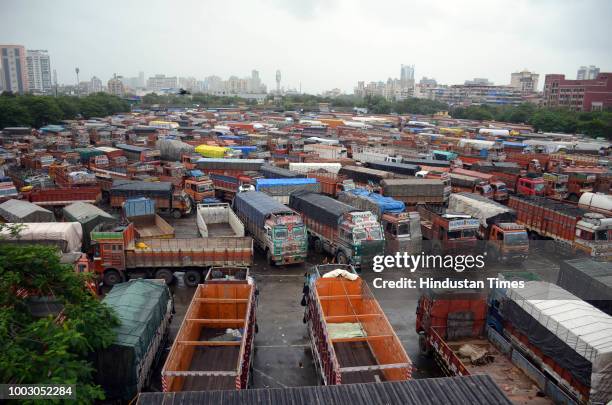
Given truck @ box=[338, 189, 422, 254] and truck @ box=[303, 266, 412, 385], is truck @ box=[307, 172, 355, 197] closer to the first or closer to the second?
truck @ box=[338, 189, 422, 254]

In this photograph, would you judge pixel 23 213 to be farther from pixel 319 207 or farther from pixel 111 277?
pixel 319 207

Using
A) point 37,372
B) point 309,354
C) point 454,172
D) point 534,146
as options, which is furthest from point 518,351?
point 534,146

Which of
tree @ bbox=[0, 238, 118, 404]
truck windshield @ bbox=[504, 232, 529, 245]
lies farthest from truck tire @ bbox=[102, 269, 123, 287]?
truck windshield @ bbox=[504, 232, 529, 245]

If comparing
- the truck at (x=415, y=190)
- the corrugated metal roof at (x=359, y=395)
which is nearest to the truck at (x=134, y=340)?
the corrugated metal roof at (x=359, y=395)

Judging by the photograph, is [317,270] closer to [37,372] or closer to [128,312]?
[128,312]

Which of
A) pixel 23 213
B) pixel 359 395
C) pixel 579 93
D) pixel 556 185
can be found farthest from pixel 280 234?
pixel 579 93

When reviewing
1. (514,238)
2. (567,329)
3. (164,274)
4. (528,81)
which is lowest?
(164,274)
